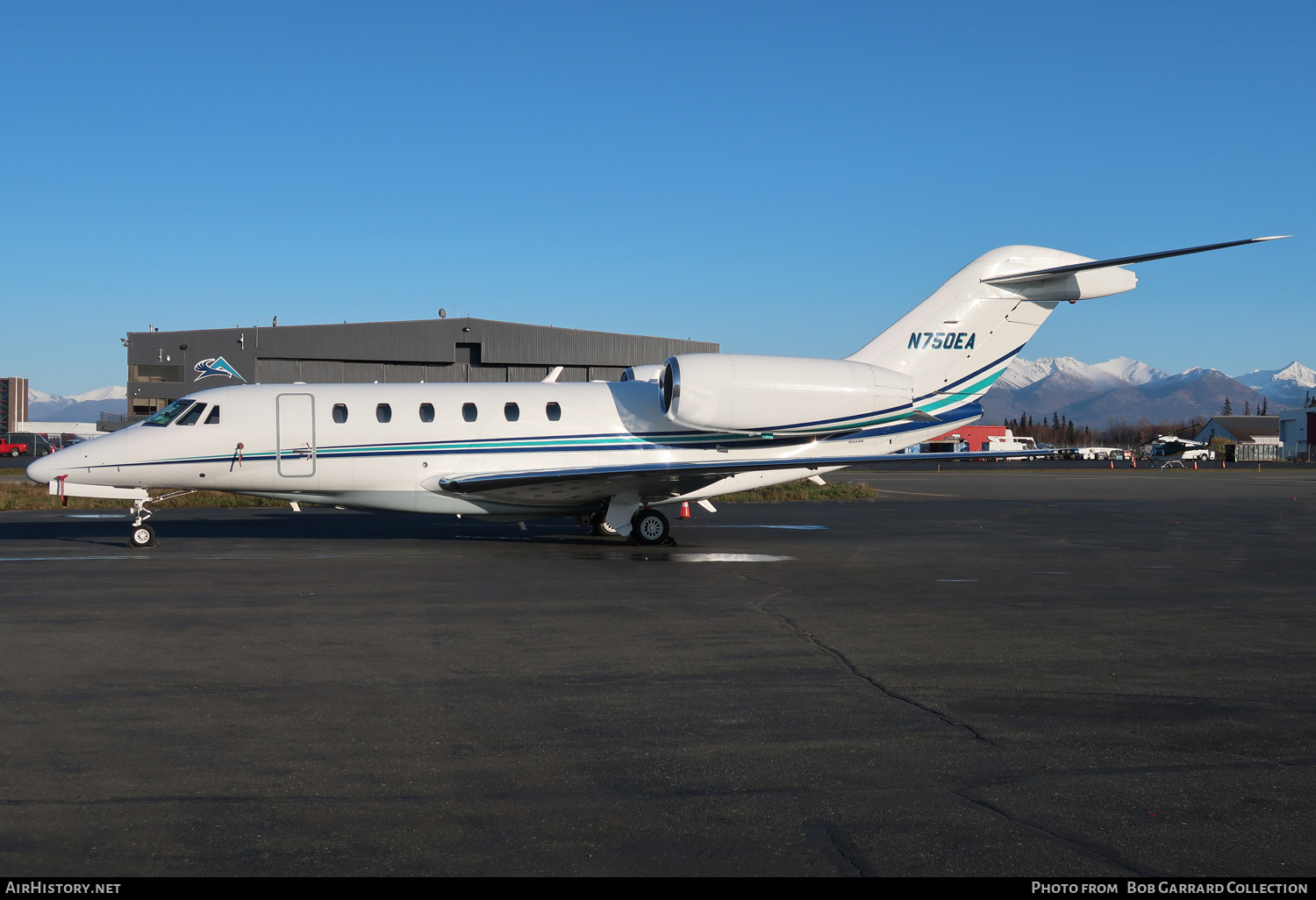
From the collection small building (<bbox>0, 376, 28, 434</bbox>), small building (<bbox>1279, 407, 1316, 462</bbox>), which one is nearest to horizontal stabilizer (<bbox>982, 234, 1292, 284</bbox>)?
small building (<bbox>1279, 407, 1316, 462</bbox>)

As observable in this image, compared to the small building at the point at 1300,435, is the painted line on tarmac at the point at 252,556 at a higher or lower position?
lower

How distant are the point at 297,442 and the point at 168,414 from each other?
235 cm

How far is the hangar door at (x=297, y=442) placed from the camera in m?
16.1

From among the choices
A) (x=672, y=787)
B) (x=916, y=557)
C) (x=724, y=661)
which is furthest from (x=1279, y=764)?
(x=916, y=557)

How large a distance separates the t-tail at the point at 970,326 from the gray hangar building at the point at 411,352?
30690 mm

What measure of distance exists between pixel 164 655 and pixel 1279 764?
7962 millimetres

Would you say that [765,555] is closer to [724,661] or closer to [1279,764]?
[724,661]

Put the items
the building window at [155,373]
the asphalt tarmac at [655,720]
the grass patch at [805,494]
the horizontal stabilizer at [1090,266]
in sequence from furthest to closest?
1. the building window at [155,373]
2. the grass patch at [805,494]
3. the horizontal stabilizer at [1090,266]
4. the asphalt tarmac at [655,720]

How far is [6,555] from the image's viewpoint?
48.4 ft

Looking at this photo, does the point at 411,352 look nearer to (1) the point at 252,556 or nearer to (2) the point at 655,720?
(1) the point at 252,556

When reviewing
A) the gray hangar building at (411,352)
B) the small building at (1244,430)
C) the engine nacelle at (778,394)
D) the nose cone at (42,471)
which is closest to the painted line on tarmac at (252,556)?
the nose cone at (42,471)

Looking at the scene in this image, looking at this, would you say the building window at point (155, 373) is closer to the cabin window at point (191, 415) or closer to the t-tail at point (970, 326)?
the cabin window at point (191, 415)

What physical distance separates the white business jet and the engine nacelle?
0.03 metres

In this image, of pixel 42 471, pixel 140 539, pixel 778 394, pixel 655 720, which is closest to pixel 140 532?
pixel 140 539
